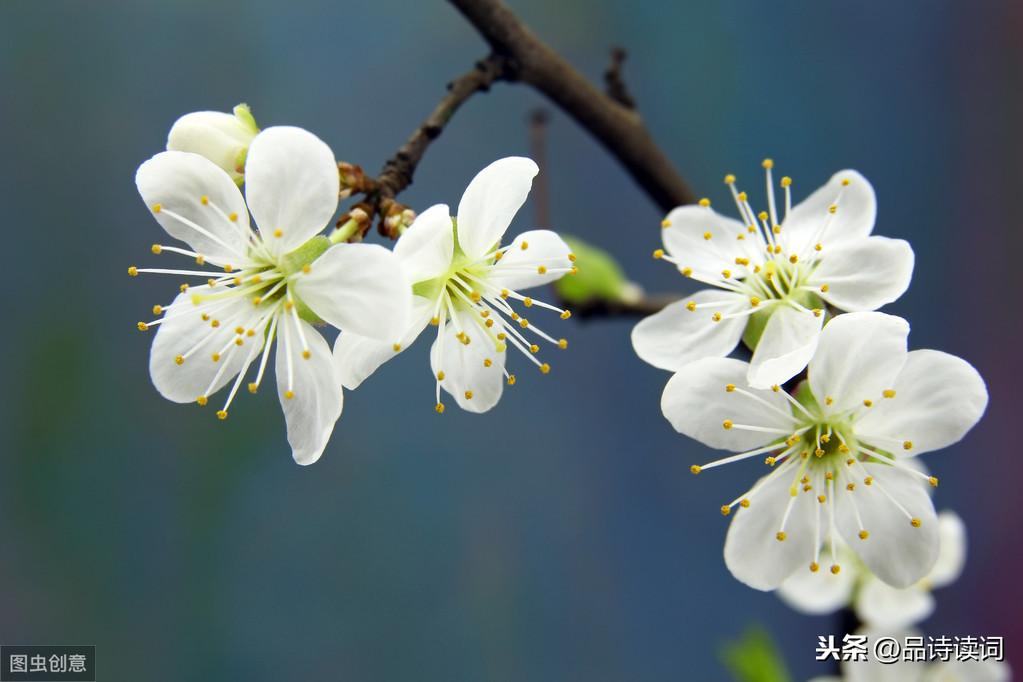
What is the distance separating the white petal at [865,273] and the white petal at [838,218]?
4 cm

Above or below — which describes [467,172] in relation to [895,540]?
above

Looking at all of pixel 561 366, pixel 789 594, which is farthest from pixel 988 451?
pixel 789 594

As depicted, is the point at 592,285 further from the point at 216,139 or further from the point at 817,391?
the point at 216,139

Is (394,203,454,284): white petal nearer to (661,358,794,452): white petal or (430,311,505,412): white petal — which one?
(430,311,505,412): white petal

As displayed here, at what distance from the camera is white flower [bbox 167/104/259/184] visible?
703 mm

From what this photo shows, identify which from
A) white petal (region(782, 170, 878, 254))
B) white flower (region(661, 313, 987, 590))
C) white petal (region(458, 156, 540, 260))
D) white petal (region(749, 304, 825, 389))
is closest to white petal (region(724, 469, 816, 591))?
white flower (region(661, 313, 987, 590))

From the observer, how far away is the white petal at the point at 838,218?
0.82m

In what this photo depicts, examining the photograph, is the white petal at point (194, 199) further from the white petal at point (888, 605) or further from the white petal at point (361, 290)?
the white petal at point (888, 605)

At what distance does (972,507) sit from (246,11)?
2.37 m

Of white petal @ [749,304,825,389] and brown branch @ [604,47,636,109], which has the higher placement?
brown branch @ [604,47,636,109]

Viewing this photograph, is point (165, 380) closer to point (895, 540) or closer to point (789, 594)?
point (895, 540)

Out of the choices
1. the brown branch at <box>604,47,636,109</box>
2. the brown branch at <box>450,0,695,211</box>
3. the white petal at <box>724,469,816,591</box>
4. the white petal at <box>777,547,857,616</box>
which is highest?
the brown branch at <box>604,47,636,109</box>

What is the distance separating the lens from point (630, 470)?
8.15 ft

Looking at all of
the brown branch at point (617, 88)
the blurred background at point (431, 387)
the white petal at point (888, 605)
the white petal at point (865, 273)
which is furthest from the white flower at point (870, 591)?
the blurred background at point (431, 387)
